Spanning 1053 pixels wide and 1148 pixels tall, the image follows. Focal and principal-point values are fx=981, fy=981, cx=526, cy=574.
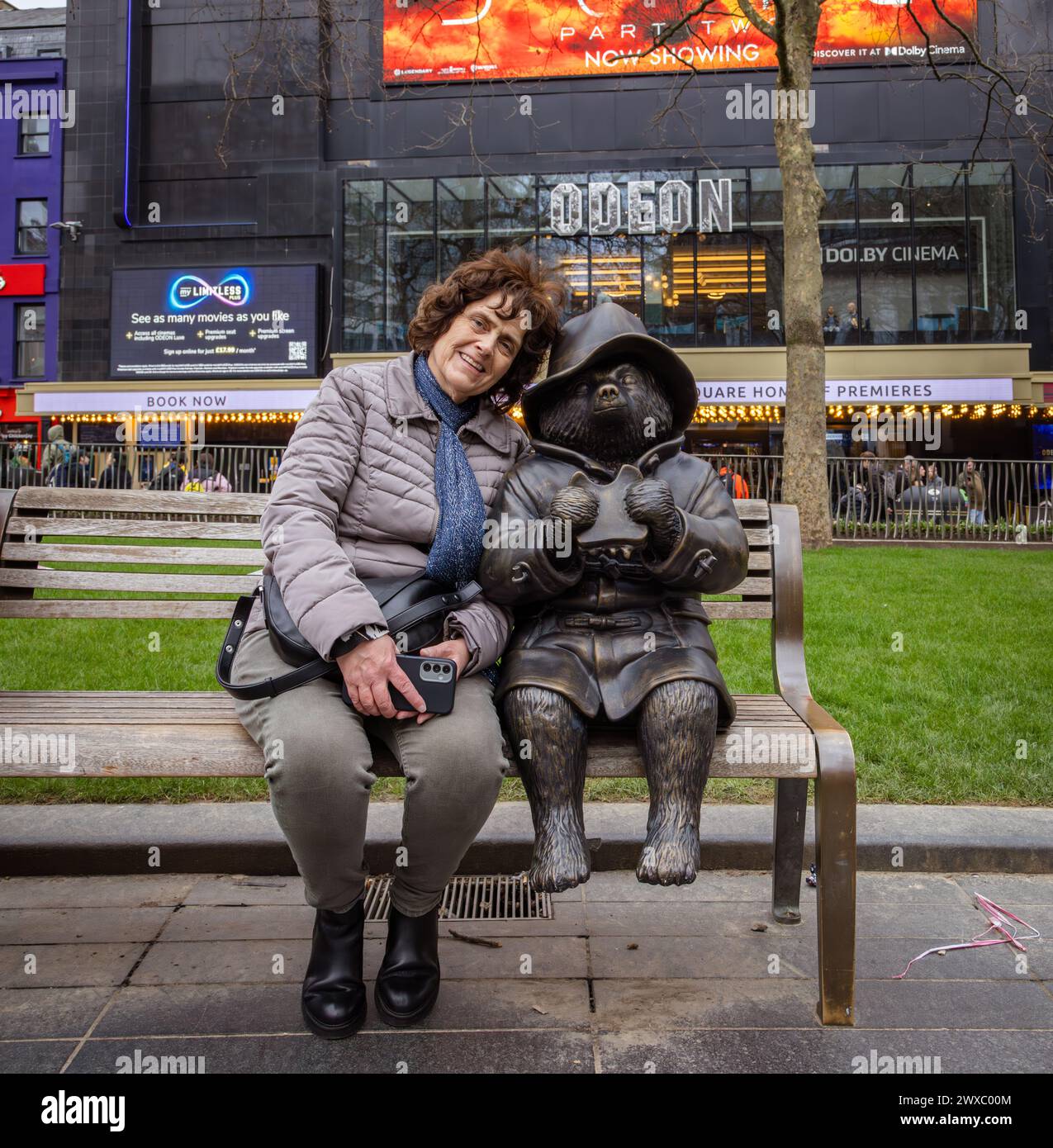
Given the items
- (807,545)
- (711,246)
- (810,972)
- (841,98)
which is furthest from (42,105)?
(810,972)

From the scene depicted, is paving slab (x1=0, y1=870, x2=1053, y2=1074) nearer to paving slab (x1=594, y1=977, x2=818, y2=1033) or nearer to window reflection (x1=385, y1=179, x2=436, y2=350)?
paving slab (x1=594, y1=977, x2=818, y2=1033)

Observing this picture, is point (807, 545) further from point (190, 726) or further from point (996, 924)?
point (190, 726)

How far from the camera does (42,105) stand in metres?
28.0

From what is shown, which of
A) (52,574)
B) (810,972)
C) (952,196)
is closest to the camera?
(810,972)

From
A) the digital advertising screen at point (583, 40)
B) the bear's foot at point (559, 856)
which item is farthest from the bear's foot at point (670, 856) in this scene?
the digital advertising screen at point (583, 40)

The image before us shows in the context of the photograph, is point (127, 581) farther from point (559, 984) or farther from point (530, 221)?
point (530, 221)

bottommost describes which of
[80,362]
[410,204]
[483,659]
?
[483,659]

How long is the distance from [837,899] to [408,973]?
99cm

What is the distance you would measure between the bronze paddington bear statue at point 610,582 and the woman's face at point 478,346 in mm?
131

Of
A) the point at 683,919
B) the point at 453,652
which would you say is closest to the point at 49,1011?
the point at 453,652

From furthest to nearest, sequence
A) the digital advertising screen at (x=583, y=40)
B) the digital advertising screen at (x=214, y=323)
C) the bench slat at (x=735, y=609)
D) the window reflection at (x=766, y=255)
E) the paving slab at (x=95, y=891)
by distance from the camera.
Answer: the digital advertising screen at (x=214, y=323) → the digital advertising screen at (x=583, y=40) → the window reflection at (x=766, y=255) → the bench slat at (x=735, y=609) → the paving slab at (x=95, y=891)

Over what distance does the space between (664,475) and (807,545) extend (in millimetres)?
7960

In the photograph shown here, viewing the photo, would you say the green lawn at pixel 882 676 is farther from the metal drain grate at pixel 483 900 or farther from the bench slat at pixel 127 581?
the bench slat at pixel 127 581

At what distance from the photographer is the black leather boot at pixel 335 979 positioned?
7.06 feet
